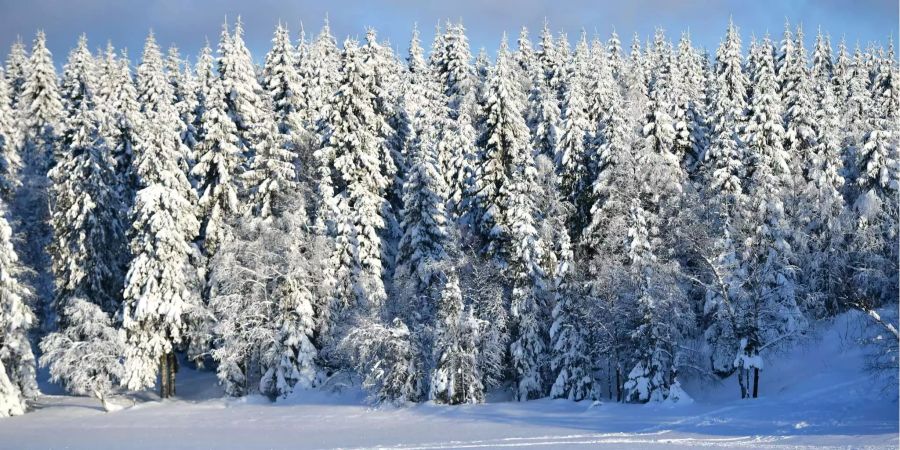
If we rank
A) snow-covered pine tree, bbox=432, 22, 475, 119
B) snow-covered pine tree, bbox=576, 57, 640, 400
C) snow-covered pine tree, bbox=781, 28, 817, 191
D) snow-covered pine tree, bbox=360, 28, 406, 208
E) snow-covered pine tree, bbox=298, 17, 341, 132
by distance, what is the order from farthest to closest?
snow-covered pine tree, bbox=432, 22, 475, 119 → snow-covered pine tree, bbox=298, 17, 341, 132 → snow-covered pine tree, bbox=781, 28, 817, 191 → snow-covered pine tree, bbox=360, 28, 406, 208 → snow-covered pine tree, bbox=576, 57, 640, 400

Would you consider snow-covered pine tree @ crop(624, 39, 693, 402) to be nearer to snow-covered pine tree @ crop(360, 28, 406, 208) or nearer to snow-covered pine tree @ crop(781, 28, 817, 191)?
snow-covered pine tree @ crop(781, 28, 817, 191)

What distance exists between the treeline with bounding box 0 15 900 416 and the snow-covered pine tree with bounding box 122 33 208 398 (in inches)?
5.2

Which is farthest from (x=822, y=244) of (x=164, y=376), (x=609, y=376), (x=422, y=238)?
(x=164, y=376)

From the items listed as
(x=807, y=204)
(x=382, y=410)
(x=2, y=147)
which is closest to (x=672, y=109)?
(x=807, y=204)

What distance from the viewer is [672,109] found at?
50688 millimetres

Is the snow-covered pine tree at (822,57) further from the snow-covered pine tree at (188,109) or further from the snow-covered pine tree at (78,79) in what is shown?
the snow-covered pine tree at (78,79)

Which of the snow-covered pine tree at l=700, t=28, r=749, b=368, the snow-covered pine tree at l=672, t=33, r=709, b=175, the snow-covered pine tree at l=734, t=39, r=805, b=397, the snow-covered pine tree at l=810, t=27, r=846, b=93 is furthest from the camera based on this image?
the snow-covered pine tree at l=810, t=27, r=846, b=93

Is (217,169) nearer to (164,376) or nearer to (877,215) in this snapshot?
(164,376)

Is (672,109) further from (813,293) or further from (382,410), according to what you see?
(382,410)

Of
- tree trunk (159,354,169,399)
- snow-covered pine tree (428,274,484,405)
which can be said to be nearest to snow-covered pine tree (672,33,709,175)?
snow-covered pine tree (428,274,484,405)

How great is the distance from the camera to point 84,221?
139ft

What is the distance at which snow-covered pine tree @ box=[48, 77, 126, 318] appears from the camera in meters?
42.1

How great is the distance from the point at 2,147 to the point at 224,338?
2319cm

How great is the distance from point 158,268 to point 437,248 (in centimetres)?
1453
